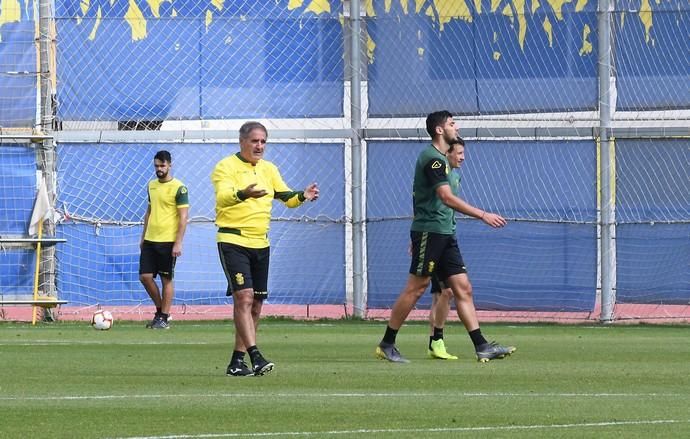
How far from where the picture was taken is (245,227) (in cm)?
1155

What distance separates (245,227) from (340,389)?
6.09 ft

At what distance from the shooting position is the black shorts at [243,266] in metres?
11.4

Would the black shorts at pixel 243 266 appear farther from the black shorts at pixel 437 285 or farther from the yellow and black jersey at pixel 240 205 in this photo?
the black shorts at pixel 437 285

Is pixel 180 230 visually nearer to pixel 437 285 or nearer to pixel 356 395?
pixel 437 285

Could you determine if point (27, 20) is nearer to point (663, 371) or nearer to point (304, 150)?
point (304, 150)

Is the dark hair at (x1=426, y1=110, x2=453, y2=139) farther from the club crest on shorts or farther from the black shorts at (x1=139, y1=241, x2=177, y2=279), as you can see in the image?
the black shorts at (x1=139, y1=241, x2=177, y2=279)

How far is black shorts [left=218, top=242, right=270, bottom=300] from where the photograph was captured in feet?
37.5

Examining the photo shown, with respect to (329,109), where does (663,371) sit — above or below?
below

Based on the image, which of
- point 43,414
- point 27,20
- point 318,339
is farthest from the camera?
point 27,20

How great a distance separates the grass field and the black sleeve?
149 cm

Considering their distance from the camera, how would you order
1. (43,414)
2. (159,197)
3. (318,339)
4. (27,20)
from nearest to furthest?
(43,414) < (318,339) < (159,197) < (27,20)

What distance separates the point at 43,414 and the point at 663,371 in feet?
16.7

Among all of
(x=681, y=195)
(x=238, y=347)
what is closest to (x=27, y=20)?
(x=681, y=195)

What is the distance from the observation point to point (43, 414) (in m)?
8.56
